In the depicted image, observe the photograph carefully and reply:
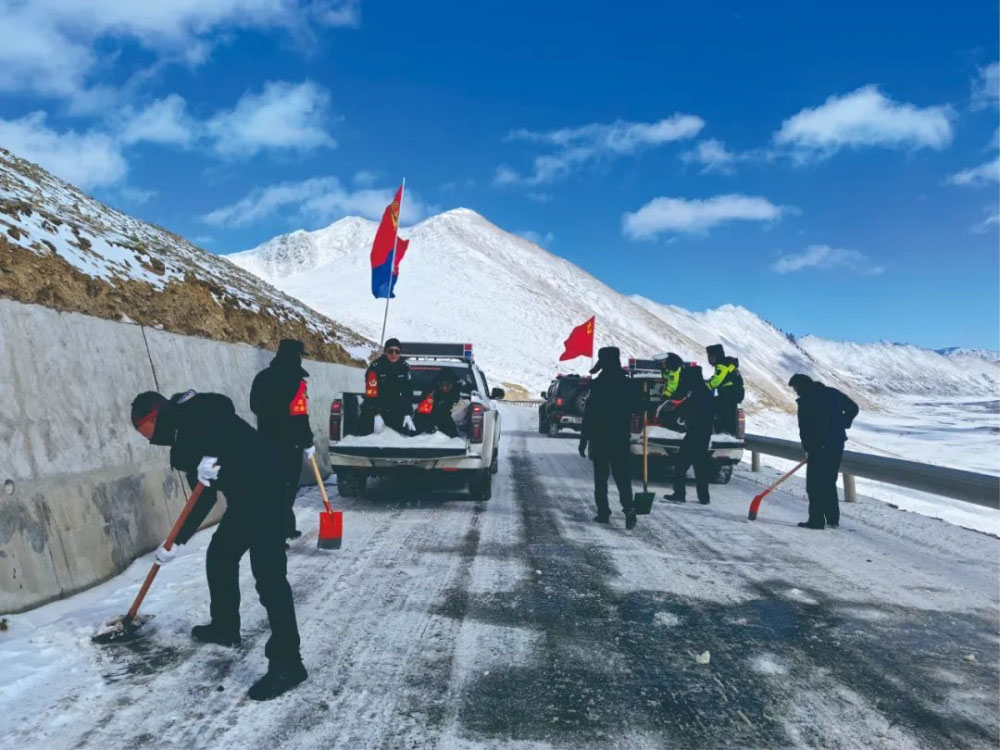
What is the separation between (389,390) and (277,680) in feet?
18.5

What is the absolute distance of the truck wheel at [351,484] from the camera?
8.91 m

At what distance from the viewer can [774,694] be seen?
3416 millimetres

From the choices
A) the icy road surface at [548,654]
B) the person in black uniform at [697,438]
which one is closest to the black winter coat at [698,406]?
the person in black uniform at [697,438]

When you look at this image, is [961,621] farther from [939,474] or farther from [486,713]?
[939,474]

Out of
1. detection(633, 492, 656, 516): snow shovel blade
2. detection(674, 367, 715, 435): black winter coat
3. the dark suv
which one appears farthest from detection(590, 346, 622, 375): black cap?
the dark suv

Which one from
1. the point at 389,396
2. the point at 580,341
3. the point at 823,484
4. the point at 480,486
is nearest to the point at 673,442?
the point at 823,484

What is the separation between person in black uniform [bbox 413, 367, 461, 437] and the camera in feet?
29.2

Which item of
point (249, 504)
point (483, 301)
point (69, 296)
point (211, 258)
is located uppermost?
point (483, 301)

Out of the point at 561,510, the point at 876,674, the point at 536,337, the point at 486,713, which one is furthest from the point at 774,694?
the point at 536,337

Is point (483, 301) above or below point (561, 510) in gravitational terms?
above

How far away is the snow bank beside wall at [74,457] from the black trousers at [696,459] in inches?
251

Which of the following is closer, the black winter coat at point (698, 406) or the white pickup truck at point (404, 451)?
the white pickup truck at point (404, 451)

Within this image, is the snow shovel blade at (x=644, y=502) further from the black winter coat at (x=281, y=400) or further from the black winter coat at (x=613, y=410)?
the black winter coat at (x=281, y=400)

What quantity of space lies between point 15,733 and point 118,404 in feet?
10.4
